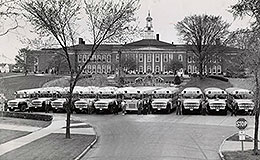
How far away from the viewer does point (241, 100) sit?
32.8 m

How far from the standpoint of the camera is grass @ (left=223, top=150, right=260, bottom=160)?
16.2 m

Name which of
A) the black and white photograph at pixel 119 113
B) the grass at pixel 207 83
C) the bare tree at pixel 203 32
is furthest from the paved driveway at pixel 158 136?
the bare tree at pixel 203 32

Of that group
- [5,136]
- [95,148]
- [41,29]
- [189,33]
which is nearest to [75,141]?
[95,148]

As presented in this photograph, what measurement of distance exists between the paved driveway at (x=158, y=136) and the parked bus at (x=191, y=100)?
855 mm

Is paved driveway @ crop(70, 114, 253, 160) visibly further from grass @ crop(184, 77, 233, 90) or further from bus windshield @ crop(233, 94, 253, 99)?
grass @ crop(184, 77, 233, 90)

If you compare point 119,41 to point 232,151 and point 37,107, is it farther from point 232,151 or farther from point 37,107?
point 37,107

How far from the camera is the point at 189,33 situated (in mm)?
70938

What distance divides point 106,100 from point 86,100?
1.88 metres

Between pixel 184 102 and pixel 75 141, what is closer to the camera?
pixel 75 141

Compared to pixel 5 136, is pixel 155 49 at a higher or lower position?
higher

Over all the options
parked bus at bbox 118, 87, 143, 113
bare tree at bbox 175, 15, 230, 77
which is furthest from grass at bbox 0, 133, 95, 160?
bare tree at bbox 175, 15, 230, 77

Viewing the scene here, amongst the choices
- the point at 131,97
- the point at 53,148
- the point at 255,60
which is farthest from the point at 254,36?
the point at 131,97

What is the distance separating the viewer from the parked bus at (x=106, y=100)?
34.4 metres

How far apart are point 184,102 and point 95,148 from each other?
15.6m
